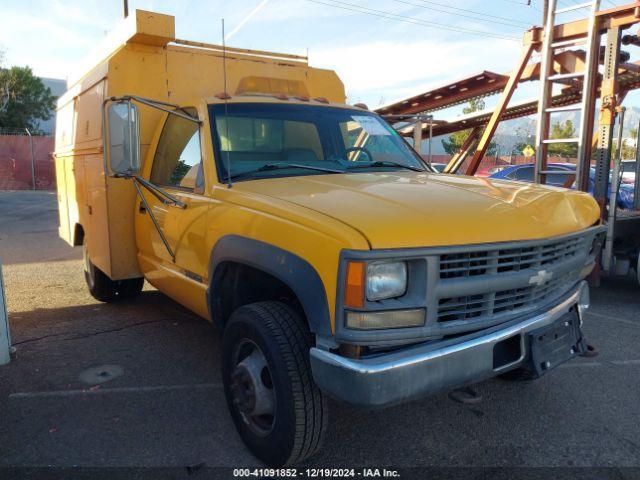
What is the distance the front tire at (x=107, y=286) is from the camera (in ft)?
18.9

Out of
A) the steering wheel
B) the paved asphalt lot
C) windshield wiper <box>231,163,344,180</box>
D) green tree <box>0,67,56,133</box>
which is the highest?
green tree <box>0,67,56,133</box>

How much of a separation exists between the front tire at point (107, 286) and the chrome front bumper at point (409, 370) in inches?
157

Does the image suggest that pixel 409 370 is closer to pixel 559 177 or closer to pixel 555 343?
pixel 555 343

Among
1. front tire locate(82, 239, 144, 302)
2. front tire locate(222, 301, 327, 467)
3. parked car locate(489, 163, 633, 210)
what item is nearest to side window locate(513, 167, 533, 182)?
parked car locate(489, 163, 633, 210)

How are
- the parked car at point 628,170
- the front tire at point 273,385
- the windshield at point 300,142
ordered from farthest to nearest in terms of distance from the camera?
the parked car at point 628,170
the windshield at point 300,142
the front tire at point 273,385

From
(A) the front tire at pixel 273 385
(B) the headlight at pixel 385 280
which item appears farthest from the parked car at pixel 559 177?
(A) the front tire at pixel 273 385

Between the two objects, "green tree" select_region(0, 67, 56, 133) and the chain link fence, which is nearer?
the chain link fence

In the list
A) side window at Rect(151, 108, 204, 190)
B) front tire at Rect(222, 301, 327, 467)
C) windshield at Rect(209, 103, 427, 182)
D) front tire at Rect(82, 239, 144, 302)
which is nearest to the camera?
front tire at Rect(222, 301, 327, 467)

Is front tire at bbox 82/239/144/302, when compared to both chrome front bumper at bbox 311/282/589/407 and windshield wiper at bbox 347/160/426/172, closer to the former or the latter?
windshield wiper at bbox 347/160/426/172

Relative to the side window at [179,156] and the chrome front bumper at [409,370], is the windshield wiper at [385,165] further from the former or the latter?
the chrome front bumper at [409,370]

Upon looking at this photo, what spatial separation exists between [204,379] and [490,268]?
2417 millimetres

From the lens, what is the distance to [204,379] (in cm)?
402

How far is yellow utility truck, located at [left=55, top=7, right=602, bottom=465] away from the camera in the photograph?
2.33 metres

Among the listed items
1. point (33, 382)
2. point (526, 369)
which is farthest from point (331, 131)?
point (33, 382)
